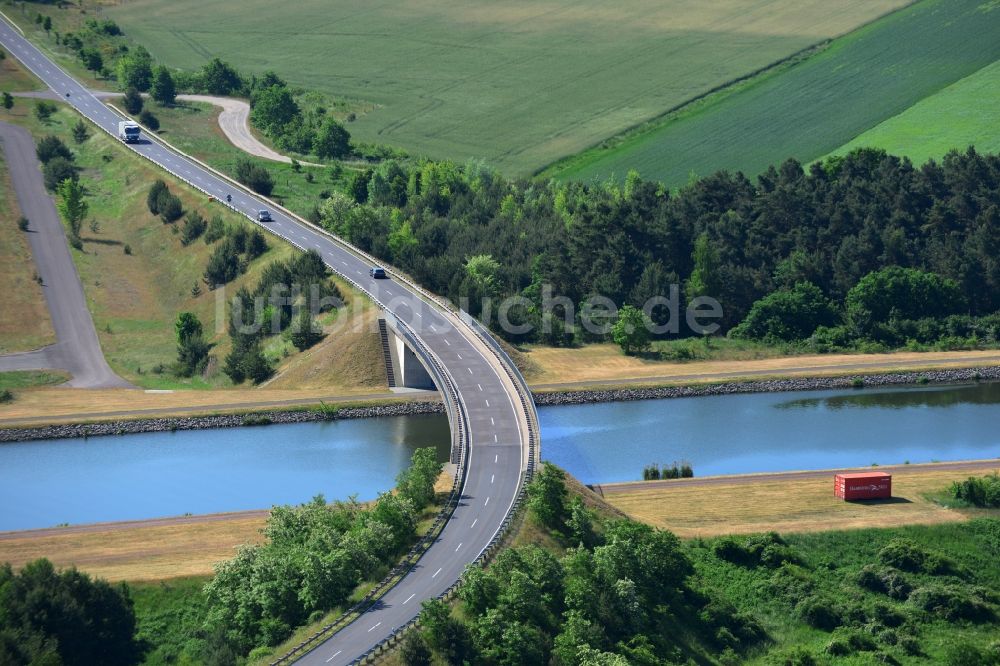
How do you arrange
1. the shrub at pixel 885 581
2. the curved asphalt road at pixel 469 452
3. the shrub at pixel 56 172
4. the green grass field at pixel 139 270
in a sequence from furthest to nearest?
the shrub at pixel 56 172 < the green grass field at pixel 139 270 < the shrub at pixel 885 581 < the curved asphalt road at pixel 469 452

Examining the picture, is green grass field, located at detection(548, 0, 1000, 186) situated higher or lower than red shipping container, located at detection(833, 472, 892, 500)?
higher

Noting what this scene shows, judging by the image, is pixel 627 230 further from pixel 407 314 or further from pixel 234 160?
pixel 234 160

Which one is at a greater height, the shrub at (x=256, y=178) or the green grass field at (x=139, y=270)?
the shrub at (x=256, y=178)

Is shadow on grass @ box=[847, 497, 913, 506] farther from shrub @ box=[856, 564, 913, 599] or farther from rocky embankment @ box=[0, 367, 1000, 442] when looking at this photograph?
rocky embankment @ box=[0, 367, 1000, 442]

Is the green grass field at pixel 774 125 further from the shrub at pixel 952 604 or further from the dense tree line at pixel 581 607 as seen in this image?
the shrub at pixel 952 604

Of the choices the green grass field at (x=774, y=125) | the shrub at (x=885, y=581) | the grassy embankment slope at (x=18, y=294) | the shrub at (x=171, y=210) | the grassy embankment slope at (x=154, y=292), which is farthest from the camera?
the green grass field at (x=774, y=125)

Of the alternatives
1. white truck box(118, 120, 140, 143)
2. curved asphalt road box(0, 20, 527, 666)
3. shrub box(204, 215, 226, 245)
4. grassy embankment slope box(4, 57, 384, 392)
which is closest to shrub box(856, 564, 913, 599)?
curved asphalt road box(0, 20, 527, 666)

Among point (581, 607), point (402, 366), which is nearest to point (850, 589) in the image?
point (581, 607)

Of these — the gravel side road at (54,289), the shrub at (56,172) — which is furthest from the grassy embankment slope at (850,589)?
the shrub at (56,172)
